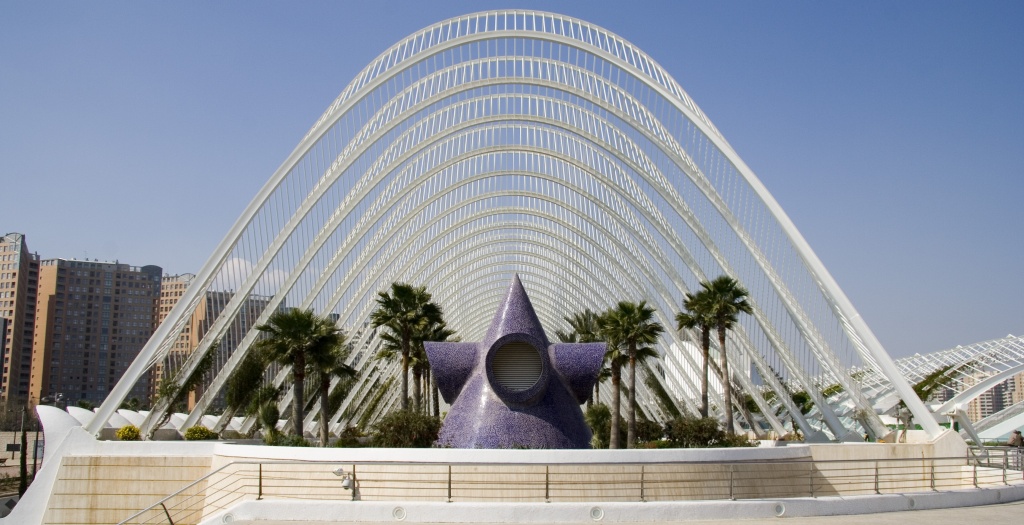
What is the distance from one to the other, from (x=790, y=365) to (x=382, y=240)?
25.5 m

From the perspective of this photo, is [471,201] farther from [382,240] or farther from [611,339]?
[611,339]

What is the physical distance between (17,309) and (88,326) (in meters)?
11.4

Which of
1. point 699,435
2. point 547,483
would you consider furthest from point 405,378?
point 547,483

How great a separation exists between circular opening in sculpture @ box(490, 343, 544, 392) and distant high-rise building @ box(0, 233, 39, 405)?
102 metres

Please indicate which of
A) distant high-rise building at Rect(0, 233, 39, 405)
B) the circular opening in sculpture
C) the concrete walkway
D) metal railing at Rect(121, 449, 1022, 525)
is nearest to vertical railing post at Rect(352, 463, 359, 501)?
metal railing at Rect(121, 449, 1022, 525)

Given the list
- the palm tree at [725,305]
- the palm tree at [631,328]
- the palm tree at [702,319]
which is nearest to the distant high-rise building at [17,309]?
the palm tree at [631,328]

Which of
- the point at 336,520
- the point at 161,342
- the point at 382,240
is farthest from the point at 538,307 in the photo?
the point at 336,520

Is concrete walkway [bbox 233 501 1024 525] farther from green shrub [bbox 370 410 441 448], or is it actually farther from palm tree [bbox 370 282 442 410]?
palm tree [bbox 370 282 442 410]

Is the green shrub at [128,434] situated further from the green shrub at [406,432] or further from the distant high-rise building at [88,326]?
the distant high-rise building at [88,326]

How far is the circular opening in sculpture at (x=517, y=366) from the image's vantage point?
115ft

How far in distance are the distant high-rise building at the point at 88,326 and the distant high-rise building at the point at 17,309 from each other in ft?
4.98

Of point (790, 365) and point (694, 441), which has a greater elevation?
point (790, 365)

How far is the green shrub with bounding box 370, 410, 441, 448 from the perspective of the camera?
34.3 metres

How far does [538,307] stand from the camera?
105 metres
